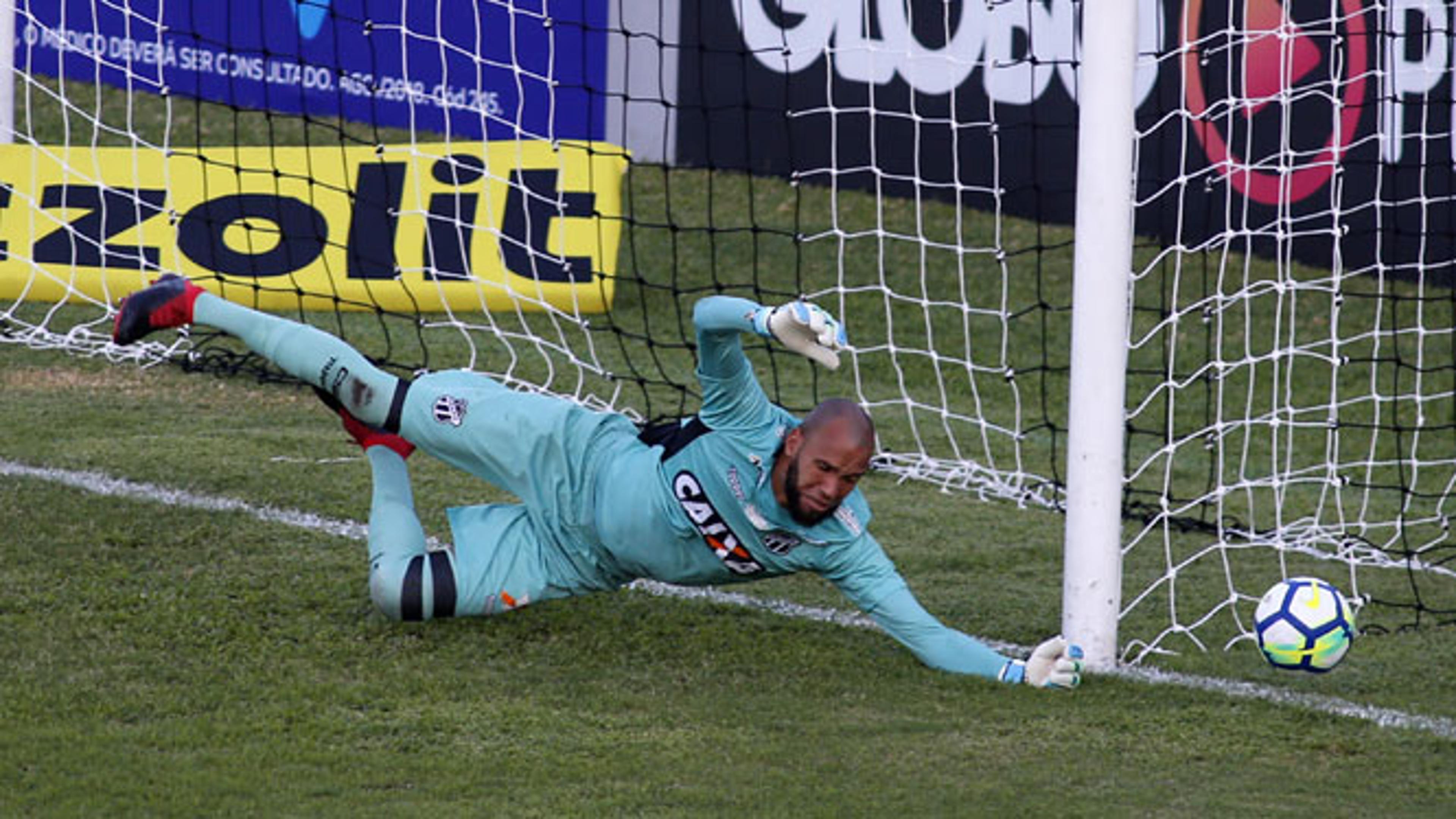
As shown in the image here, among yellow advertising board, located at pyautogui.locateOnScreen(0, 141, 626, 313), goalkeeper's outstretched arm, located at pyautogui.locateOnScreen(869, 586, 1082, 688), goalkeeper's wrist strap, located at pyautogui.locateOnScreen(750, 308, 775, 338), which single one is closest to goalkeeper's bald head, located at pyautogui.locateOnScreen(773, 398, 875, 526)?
goalkeeper's wrist strap, located at pyautogui.locateOnScreen(750, 308, 775, 338)

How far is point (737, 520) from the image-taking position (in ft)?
16.9

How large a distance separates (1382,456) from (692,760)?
4883 mm

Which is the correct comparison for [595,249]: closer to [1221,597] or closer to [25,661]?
[1221,597]

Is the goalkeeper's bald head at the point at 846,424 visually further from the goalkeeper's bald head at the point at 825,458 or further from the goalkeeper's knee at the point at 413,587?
the goalkeeper's knee at the point at 413,587

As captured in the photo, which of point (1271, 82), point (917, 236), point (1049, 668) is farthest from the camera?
point (917, 236)

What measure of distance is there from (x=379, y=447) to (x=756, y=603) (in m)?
1.17

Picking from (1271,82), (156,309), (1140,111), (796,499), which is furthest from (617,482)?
(1140,111)

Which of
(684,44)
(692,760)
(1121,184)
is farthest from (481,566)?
(684,44)

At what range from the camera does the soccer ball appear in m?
5.12

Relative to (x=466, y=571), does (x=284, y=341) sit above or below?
above

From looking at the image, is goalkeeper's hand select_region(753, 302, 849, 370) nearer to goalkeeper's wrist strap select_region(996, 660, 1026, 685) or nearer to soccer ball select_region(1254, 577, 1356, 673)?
goalkeeper's wrist strap select_region(996, 660, 1026, 685)

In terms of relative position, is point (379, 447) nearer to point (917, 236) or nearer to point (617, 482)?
point (617, 482)

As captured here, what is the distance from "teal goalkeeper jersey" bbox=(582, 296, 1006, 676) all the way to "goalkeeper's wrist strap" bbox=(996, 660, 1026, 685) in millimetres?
14

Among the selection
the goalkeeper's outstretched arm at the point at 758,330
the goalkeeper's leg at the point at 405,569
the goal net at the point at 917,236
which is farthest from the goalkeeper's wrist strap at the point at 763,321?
the goal net at the point at 917,236
